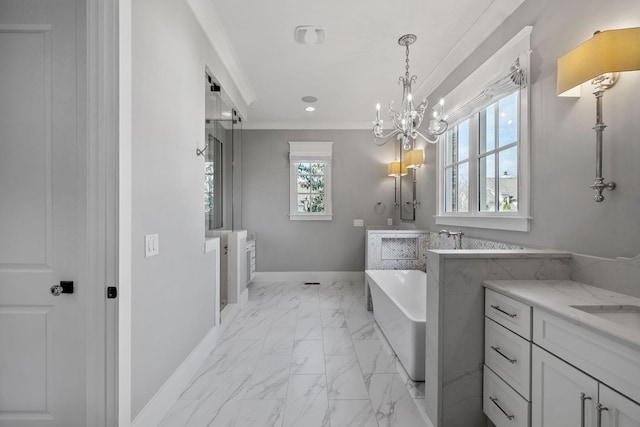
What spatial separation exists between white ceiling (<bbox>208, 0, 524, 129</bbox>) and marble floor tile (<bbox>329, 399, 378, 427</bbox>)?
287 cm

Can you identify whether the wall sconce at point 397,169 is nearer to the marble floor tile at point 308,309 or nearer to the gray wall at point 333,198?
the gray wall at point 333,198

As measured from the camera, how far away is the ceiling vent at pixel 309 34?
246cm

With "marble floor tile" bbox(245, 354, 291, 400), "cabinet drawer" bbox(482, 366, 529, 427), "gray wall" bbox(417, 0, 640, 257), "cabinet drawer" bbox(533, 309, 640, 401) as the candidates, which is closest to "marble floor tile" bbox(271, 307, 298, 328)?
"marble floor tile" bbox(245, 354, 291, 400)

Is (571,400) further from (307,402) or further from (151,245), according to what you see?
(151,245)

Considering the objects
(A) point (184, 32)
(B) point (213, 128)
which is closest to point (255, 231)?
(B) point (213, 128)

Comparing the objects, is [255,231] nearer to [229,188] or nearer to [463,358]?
[229,188]

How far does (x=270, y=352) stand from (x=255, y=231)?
2.71 m

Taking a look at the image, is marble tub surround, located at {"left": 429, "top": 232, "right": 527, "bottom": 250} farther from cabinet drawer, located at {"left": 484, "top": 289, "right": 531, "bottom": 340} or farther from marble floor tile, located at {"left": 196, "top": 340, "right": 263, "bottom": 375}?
marble floor tile, located at {"left": 196, "top": 340, "right": 263, "bottom": 375}

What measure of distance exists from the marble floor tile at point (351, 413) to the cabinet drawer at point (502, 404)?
63 cm

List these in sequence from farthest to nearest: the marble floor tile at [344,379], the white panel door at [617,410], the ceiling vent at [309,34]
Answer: the ceiling vent at [309,34] < the marble floor tile at [344,379] < the white panel door at [617,410]

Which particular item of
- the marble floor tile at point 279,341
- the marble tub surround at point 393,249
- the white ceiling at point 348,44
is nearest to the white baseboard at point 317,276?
the marble tub surround at point 393,249

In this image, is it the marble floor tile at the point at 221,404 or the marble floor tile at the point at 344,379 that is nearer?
the marble floor tile at the point at 221,404

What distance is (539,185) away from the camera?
6.23 ft

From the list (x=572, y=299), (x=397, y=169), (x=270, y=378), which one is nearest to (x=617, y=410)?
(x=572, y=299)
